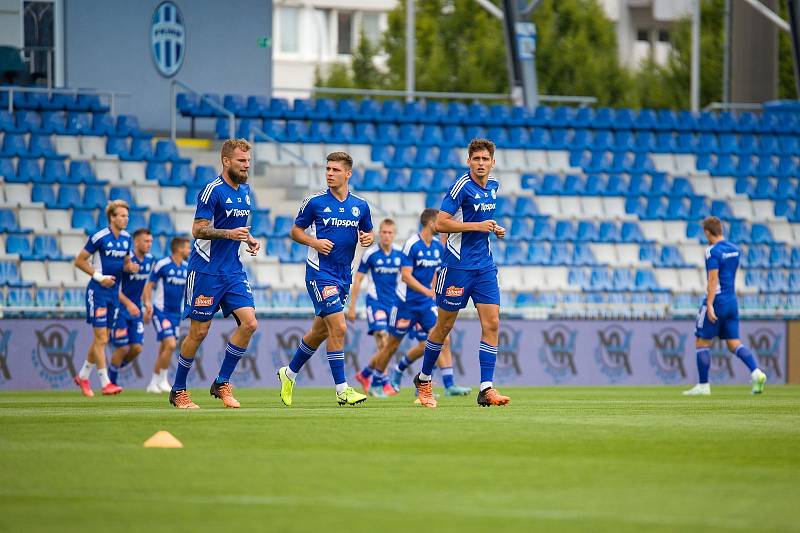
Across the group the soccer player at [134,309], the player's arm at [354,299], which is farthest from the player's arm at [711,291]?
the soccer player at [134,309]

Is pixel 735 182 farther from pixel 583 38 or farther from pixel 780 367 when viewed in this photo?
pixel 583 38

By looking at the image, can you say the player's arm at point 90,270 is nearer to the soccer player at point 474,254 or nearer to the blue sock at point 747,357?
the soccer player at point 474,254

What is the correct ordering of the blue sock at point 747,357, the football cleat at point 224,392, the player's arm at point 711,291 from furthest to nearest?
the blue sock at point 747,357
the player's arm at point 711,291
the football cleat at point 224,392

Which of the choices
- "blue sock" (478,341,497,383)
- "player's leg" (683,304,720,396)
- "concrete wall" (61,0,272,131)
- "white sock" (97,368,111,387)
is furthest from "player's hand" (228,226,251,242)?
"concrete wall" (61,0,272,131)

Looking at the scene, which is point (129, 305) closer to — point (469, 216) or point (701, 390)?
point (469, 216)

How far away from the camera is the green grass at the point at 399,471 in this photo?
680 centimetres

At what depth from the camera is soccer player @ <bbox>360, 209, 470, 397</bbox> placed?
18.8 m

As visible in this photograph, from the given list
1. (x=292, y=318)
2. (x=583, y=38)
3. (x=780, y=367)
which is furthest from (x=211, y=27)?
(x=583, y=38)

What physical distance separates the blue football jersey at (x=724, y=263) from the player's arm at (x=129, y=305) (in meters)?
8.10

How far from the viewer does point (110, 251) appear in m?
18.8

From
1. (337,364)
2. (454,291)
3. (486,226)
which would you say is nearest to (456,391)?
(337,364)

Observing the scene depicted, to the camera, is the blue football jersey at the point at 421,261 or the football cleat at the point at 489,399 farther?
the blue football jersey at the point at 421,261

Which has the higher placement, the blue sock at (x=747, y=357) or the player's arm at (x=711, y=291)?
the player's arm at (x=711, y=291)

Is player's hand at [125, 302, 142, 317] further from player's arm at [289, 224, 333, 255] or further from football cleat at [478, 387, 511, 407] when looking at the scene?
football cleat at [478, 387, 511, 407]
